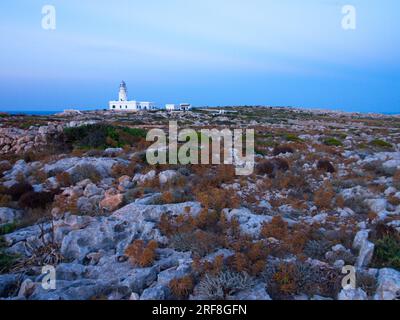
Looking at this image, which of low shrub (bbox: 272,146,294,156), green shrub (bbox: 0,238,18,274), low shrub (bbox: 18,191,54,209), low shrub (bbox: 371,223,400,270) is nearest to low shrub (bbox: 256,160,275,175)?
low shrub (bbox: 272,146,294,156)

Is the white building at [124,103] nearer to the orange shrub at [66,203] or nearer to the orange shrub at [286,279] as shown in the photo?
the orange shrub at [66,203]

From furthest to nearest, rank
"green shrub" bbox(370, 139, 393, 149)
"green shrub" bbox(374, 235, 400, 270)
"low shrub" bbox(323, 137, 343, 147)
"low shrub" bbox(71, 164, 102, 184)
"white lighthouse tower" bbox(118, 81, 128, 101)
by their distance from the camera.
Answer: "white lighthouse tower" bbox(118, 81, 128, 101) → "low shrub" bbox(323, 137, 343, 147) → "green shrub" bbox(370, 139, 393, 149) → "low shrub" bbox(71, 164, 102, 184) → "green shrub" bbox(374, 235, 400, 270)

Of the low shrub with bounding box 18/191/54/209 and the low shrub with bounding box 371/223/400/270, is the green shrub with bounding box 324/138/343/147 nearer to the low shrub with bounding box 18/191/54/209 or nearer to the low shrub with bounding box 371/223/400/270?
the low shrub with bounding box 371/223/400/270

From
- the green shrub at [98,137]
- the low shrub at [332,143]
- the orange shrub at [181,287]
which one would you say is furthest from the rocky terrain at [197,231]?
the low shrub at [332,143]

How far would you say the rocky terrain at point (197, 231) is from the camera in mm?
5324

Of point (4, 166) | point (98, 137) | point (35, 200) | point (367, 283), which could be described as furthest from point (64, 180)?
point (367, 283)

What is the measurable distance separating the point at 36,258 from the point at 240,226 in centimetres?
398

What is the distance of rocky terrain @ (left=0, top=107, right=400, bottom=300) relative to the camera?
17.5 ft

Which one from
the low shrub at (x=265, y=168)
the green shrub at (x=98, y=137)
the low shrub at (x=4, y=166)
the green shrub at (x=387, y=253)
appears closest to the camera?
the green shrub at (x=387, y=253)

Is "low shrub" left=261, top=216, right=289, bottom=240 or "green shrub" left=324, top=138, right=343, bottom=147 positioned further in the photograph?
"green shrub" left=324, top=138, right=343, bottom=147

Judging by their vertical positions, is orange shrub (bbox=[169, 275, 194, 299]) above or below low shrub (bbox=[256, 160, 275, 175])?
below

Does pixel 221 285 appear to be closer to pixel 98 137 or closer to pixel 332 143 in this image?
pixel 98 137
